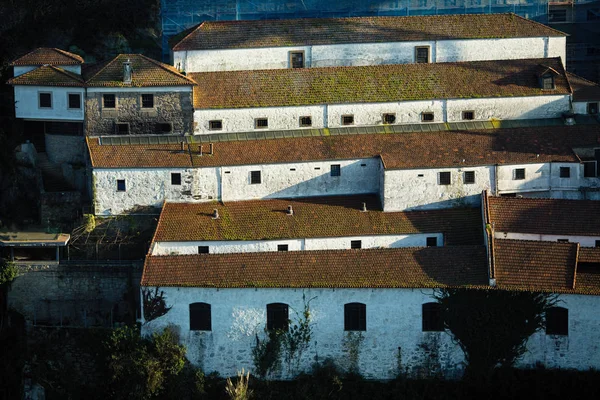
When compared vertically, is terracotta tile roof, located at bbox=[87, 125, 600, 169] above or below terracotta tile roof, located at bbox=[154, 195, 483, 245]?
above

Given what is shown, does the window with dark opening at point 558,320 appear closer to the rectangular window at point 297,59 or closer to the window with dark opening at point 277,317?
the window with dark opening at point 277,317

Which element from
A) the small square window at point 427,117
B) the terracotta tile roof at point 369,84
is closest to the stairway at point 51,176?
the terracotta tile roof at point 369,84

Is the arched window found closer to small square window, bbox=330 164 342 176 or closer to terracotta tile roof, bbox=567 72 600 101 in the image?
small square window, bbox=330 164 342 176

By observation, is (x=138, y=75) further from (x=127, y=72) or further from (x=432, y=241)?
(x=432, y=241)

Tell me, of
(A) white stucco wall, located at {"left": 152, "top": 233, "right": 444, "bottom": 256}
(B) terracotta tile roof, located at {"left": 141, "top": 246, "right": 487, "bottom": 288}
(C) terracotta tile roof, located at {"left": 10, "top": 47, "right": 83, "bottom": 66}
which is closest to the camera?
(B) terracotta tile roof, located at {"left": 141, "top": 246, "right": 487, "bottom": 288}

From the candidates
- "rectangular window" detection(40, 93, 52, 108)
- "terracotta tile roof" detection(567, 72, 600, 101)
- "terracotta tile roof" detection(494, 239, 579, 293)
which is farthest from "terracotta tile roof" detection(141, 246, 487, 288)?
"terracotta tile roof" detection(567, 72, 600, 101)

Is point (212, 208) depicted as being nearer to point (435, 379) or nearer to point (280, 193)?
point (280, 193)

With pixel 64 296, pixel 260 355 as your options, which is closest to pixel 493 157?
pixel 260 355

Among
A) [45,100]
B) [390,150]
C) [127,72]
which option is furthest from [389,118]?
[45,100]
